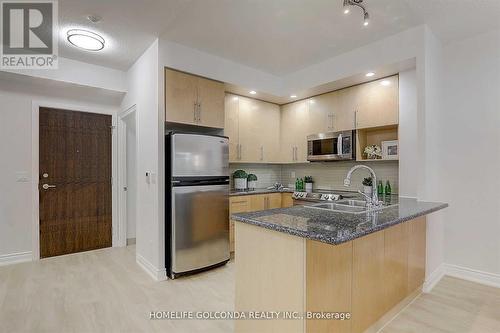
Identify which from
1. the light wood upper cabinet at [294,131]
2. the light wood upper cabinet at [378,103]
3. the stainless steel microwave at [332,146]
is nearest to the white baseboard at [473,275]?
the stainless steel microwave at [332,146]

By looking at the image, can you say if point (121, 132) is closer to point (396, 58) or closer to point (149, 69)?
point (149, 69)

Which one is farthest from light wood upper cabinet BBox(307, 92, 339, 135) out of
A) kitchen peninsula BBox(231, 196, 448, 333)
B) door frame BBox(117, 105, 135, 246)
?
door frame BBox(117, 105, 135, 246)

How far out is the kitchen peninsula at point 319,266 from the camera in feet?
4.75

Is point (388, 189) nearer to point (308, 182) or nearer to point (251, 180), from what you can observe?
point (308, 182)

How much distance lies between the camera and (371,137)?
12.2 feet

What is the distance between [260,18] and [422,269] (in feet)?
9.50

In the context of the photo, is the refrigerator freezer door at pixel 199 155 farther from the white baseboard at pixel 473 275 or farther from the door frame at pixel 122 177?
the white baseboard at pixel 473 275

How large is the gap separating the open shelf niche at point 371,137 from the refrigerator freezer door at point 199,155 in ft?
5.96

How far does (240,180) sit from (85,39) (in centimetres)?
265

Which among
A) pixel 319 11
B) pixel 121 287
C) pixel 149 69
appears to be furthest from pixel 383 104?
pixel 121 287

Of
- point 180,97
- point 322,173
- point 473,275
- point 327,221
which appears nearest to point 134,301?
point 327,221

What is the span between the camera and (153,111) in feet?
10.1

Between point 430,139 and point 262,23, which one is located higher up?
point 262,23

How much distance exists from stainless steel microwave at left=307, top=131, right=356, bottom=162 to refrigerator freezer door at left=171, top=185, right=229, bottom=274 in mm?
1519
